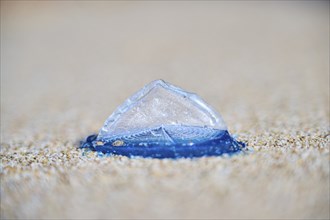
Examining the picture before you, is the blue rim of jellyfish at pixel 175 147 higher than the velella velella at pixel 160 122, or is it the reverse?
the velella velella at pixel 160 122

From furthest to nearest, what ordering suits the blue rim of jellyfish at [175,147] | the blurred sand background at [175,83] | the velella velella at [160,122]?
the velella velella at [160,122]
the blue rim of jellyfish at [175,147]
the blurred sand background at [175,83]

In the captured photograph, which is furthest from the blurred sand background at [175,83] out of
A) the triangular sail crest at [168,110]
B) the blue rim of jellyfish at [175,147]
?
the triangular sail crest at [168,110]

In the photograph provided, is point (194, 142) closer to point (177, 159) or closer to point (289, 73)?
point (177, 159)

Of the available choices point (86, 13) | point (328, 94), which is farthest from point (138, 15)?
point (328, 94)

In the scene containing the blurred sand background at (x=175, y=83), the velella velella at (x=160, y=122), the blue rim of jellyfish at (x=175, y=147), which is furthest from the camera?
the velella velella at (x=160, y=122)

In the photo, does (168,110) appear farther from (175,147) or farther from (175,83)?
(175,83)

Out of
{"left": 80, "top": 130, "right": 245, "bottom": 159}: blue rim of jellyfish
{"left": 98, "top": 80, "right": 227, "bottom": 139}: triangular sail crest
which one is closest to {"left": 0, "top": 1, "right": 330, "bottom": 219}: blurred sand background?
{"left": 80, "top": 130, "right": 245, "bottom": 159}: blue rim of jellyfish

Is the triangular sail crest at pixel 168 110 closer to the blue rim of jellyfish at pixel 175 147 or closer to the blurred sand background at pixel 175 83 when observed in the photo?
the blue rim of jellyfish at pixel 175 147

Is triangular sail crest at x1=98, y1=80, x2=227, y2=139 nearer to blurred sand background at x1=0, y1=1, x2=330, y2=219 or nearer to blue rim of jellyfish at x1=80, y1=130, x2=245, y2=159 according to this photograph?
blue rim of jellyfish at x1=80, y1=130, x2=245, y2=159
